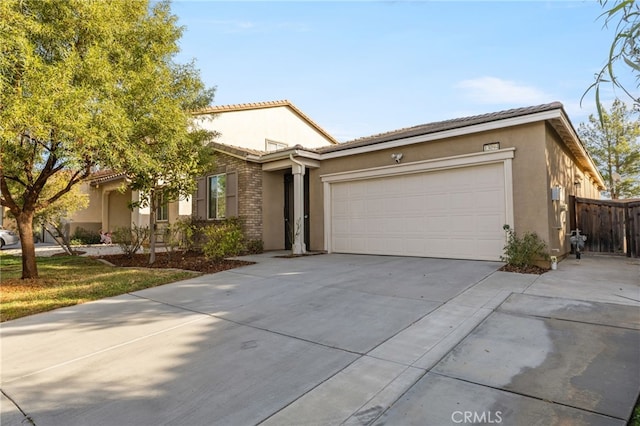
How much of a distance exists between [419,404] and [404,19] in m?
8.52

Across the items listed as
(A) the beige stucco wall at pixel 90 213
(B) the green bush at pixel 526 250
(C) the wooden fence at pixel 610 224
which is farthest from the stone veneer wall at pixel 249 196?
(A) the beige stucco wall at pixel 90 213

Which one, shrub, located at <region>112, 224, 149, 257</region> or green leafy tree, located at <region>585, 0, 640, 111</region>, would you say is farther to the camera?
shrub, located at <region>112, 224, 149, 257</region>

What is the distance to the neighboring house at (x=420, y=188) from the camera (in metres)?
7.70

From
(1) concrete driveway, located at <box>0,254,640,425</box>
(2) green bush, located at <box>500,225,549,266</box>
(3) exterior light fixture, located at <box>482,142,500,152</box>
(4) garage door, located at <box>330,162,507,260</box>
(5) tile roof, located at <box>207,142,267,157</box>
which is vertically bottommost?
(1) concrete driveway, located at <box>0,254,640,425</box>

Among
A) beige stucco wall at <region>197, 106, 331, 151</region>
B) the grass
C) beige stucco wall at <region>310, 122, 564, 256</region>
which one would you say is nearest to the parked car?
the grass

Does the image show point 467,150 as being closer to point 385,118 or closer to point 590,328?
point 590,328

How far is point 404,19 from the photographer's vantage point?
8383 millimetres

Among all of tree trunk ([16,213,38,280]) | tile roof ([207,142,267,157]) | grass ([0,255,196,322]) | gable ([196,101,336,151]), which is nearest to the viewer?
grass ([0,255,196,322])

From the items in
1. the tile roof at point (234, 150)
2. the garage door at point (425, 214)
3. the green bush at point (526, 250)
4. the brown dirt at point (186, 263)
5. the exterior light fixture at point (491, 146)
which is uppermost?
the tile roof at point (234, 150)

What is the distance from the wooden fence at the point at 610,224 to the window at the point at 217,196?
11.8 metres

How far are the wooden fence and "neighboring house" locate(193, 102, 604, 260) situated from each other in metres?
0.54

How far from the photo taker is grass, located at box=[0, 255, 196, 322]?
5.70 meters

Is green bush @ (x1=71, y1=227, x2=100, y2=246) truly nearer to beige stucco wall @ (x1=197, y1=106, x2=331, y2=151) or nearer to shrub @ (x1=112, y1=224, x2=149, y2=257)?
shrub @ (x1=112, y1=224, x2=149, y2=257)

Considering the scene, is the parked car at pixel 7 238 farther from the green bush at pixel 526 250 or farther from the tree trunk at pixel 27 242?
the green bush at pixel 526 250
